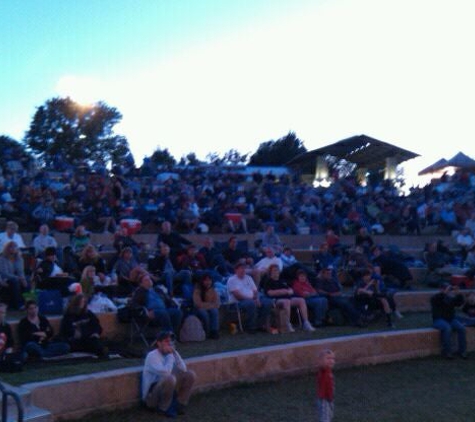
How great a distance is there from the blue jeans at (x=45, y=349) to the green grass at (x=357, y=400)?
157cm

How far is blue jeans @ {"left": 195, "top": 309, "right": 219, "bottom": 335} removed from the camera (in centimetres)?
1246

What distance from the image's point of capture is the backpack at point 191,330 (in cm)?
1216

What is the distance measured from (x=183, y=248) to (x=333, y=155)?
1952 cm

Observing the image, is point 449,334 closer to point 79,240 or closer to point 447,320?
point 447,320

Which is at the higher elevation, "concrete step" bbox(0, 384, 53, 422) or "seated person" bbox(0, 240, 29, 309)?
"seated person" bbox(0, 240, 29, 309)

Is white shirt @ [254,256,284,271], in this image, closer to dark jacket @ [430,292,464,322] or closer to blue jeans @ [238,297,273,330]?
blue jeans @ [238,297,273,330]

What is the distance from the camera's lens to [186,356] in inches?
428

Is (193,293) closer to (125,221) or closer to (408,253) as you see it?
(125,221)

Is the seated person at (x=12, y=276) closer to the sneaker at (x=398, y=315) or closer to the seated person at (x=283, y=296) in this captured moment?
the seated person at (x=283, y=296)

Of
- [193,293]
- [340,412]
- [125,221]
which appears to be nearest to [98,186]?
[125,221]

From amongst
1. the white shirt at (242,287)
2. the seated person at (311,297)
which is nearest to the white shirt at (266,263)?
the seated person at (311,297)

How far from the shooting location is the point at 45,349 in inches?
404

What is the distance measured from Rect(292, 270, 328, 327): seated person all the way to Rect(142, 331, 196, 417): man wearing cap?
506 centimetres

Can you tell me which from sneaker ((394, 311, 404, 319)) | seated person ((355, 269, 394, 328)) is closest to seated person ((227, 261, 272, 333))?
seated person ((355, 269, 394, 328))
